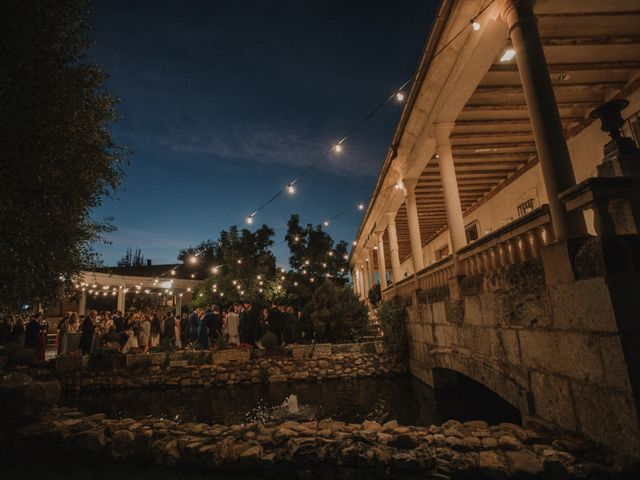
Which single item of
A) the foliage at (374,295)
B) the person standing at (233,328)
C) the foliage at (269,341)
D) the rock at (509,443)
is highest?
the foliage at (374,295)

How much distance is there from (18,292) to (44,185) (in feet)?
6.48

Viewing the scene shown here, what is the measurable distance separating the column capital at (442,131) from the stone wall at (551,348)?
3.23 metres

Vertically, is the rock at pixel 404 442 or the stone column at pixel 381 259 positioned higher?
the stone column at pixel 381 259

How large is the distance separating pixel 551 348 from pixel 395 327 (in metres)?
6.47

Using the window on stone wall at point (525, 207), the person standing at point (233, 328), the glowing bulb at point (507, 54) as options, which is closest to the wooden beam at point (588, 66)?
the glowing bulb at point (507, 54)

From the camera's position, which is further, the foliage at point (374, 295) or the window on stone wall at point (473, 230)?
the foliage at point (374, 295)

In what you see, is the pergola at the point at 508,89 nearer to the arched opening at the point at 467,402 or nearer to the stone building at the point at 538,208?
the stone building at the point at 538,208

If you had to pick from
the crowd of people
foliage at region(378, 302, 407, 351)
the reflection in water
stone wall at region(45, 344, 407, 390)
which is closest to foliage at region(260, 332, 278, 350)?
the crowd of people

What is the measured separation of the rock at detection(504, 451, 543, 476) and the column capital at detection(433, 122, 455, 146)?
5.85m

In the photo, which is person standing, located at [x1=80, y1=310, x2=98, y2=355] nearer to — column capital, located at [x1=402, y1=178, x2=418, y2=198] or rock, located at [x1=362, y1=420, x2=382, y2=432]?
rock, located at [x1=362, y1=420, x2=382, y2=432]

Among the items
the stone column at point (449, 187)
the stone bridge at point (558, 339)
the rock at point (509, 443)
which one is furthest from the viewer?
the stone column at point (449, 187)

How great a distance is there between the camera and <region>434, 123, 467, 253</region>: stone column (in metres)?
6.91

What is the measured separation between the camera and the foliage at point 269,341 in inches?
426

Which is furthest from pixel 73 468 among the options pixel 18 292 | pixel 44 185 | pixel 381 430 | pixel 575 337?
pixel 575 337
